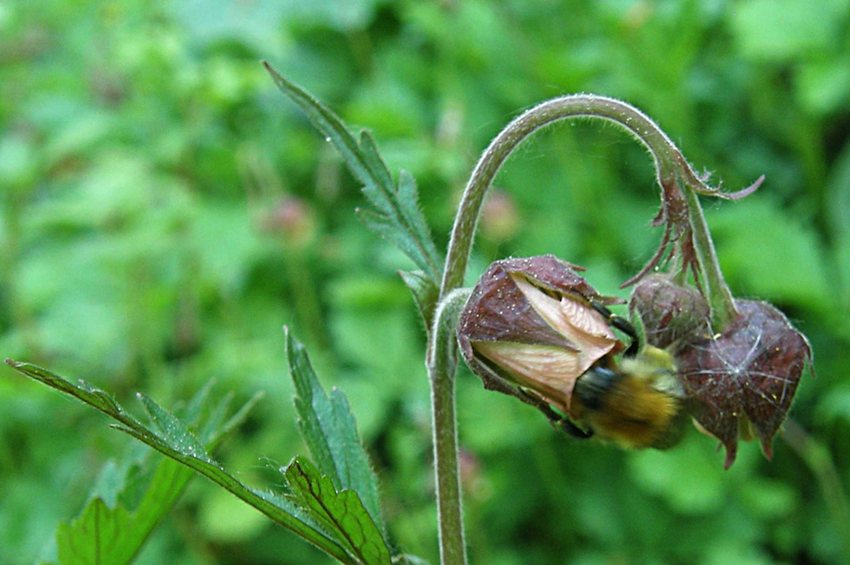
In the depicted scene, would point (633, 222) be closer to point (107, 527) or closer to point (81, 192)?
point (81, 192)

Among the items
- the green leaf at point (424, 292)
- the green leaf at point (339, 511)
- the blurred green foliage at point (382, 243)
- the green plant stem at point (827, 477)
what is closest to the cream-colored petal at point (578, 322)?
the green leaf at point (424, 292)

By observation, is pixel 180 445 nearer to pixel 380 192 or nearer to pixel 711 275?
pixel 380 192

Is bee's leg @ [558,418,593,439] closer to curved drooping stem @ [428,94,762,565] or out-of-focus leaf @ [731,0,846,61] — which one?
curved drooping stem @ [428,94,762,565]

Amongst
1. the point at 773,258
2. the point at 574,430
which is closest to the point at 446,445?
the point at 574,430

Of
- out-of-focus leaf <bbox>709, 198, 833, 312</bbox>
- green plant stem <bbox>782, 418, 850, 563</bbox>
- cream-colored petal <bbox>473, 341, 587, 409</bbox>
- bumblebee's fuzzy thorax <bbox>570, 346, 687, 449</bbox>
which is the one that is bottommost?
green plant stem <bbox>782, 418, 850, 563</bbox>

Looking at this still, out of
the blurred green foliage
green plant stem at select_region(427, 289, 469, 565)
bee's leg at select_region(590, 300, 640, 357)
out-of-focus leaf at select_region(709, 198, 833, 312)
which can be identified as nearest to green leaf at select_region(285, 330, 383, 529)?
green plant stem at select_region(427, 289, 469, 565)

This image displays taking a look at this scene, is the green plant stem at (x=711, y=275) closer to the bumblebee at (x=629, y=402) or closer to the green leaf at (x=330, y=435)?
the bumblebee at (x=629, y=402)
